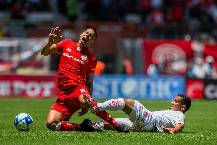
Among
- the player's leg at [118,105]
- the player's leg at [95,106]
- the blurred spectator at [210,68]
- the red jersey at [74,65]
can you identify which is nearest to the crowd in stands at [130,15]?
the blurred spectator at [210,68]

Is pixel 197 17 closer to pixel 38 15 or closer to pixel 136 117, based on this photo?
pixel 38 15

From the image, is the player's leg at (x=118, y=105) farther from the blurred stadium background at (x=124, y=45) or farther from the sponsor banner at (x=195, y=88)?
the sponsor banner at (x=195, y=88)

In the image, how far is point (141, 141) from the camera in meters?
12.9

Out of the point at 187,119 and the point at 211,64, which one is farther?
the point at 211,64

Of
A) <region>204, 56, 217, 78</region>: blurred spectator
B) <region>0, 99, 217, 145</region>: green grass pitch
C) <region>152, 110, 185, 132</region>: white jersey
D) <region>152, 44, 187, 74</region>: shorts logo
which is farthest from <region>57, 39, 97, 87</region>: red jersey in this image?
<region>152, 44, 187, 74</region>: shorts logo

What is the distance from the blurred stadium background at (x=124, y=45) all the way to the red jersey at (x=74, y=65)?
14334 millimetres

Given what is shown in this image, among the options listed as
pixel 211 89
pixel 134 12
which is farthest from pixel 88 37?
pixel 134 12

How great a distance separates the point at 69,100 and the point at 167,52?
1858 centimetres

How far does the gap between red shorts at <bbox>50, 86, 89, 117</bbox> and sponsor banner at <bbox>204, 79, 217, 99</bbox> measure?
15.6 metres

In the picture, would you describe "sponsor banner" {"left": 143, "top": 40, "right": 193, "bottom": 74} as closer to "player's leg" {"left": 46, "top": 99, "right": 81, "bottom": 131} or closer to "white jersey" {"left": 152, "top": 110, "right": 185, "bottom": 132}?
"player's leg" {"left": 46, "top": 99, "right": 81, "bottom": 131}

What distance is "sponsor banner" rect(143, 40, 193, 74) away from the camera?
32812 mm

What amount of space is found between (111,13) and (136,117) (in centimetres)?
2126

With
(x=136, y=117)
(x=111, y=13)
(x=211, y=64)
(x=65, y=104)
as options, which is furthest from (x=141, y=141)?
(x=111, y=13)

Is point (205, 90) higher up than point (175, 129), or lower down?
lower down
